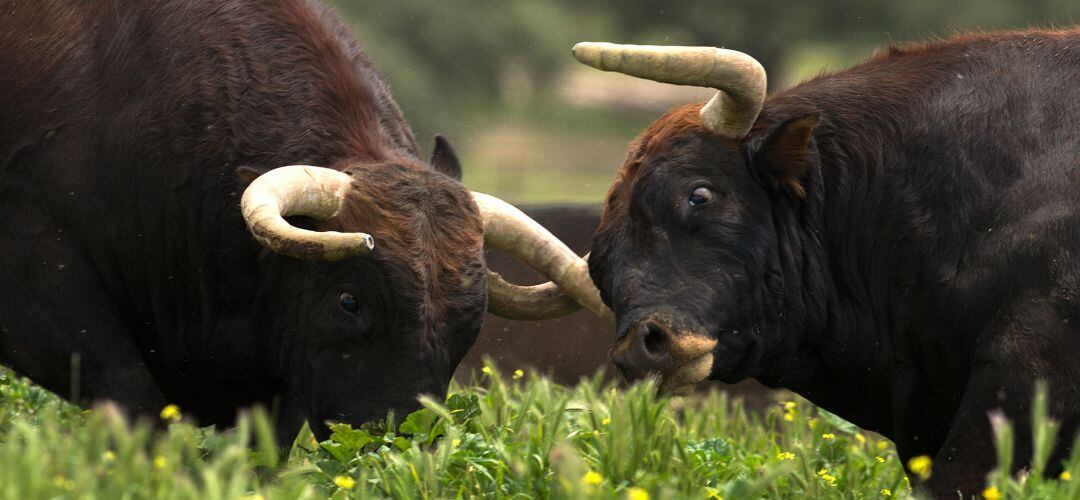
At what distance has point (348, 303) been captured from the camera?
19.7 ft

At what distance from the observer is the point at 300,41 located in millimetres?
6555

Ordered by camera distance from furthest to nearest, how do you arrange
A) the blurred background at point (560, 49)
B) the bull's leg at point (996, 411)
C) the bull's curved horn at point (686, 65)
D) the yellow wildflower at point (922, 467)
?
1. the blurred background at point (560, 49)
2. the bull's curved horn at point (686, 65)
3. the bull's leg at point (996, 411)
4. the yellow wildflower at point (922, 467)

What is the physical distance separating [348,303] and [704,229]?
130cm

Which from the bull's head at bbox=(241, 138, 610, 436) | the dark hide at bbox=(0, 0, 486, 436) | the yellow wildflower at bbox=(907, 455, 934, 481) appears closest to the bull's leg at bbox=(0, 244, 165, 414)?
the dark hide at bbox=(0, 0, 486, 436)

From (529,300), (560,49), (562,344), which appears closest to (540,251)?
(529,300)

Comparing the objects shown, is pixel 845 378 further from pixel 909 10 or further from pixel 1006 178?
pixel 909 10

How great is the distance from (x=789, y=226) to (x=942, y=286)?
606 millimetres

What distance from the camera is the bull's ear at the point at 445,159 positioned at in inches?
263

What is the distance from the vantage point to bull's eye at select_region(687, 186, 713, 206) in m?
5.76

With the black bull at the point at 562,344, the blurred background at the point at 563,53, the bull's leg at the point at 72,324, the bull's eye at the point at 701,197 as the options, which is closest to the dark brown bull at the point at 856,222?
the bull's eye at the point at 701,197

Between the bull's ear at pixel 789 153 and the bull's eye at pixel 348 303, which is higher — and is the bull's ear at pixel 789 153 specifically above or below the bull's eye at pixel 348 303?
above

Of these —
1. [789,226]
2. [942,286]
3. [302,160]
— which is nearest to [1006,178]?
[942,286]

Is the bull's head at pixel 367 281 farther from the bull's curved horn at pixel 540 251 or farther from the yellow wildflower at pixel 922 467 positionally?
the yellow wildflower at pixel 922 467

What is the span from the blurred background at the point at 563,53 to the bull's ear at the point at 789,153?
22.8ft
